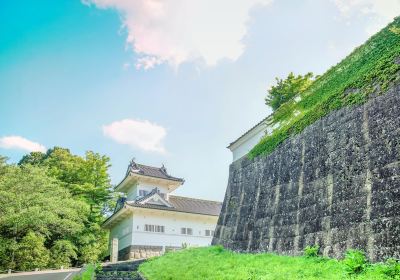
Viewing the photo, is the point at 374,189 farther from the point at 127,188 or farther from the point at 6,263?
the point at 127,188

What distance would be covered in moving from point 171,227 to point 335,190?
2164cm

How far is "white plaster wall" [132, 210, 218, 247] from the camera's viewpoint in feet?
89.2

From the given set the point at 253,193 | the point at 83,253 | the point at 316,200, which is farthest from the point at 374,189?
the point at 83,253

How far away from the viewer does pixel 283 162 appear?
42.8 feet

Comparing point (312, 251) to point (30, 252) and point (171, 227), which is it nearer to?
point (171, 227)

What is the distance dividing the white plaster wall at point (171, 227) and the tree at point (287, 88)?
14.1 meters

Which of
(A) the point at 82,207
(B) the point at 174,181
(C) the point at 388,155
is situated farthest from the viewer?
(B) the point at 174,181

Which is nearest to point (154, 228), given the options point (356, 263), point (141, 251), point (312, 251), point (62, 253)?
point (141, 251)

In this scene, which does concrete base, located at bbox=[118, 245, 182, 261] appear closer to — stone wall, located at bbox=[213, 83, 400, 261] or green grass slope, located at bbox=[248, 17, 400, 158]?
stone wall, located at bbox=[213, 83, 400, 261]

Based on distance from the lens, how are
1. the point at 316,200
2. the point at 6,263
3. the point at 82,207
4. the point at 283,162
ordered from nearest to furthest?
the point at 316,200 → the point at 283,162 → the point at 6,263 → the point at 82,207

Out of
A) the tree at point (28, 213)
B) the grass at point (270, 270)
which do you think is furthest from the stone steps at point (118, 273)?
the tree at point (28, 213)

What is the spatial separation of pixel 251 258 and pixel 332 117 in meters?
5.37

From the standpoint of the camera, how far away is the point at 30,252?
2547 centimetres

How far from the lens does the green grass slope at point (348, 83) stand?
898 cm
